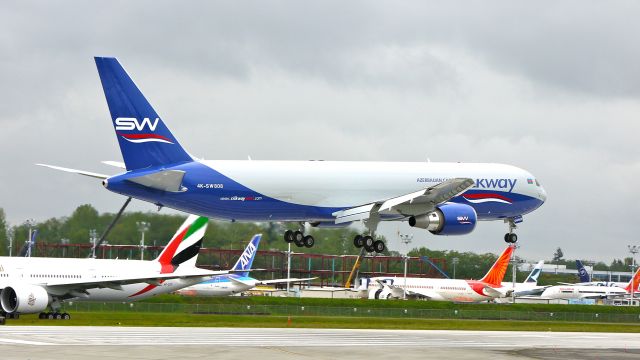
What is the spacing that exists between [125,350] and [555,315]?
6971 cm

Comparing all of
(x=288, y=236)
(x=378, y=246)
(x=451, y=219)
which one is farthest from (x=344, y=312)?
(x=451, y=219)

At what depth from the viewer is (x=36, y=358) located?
111 feet

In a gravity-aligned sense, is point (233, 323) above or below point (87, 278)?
below

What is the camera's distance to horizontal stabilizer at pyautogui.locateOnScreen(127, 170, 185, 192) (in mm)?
56375

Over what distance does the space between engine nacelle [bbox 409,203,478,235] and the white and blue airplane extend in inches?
2.3

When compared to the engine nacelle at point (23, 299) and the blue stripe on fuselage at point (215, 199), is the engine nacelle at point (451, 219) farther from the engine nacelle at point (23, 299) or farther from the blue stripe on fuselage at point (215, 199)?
the engine nacelle at point (23, 299)

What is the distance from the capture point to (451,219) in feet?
205

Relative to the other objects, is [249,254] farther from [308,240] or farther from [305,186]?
[305,186]

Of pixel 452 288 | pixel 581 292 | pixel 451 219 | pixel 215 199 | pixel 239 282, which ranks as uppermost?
pixel 215 199

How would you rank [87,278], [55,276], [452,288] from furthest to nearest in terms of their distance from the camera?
[452,288], [87,278], [55,276]

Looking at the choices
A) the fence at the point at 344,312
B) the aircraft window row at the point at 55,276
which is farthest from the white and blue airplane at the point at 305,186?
the fence at the point at 344,312

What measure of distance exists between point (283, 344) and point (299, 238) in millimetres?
20508

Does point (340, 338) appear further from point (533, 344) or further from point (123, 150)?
point (123, 150)

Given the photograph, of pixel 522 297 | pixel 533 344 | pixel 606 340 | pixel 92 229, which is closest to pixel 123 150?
pixel 533 344
